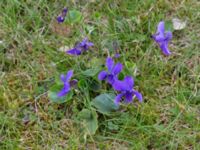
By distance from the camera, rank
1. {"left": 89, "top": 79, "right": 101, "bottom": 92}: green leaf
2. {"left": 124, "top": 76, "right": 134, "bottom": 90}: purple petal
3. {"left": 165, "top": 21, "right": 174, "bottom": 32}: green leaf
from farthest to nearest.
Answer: {"left": 165, "top": 21, "right": 174, "bottom": 32}: green leaf, {"left": 89, "top": 79, "right": 101, "bottom": 92}: green leaf, {"left": 124, "top": 76, "right": 134, "bottom": 90}: purple petal

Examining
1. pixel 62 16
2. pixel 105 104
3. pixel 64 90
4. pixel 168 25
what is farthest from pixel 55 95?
pixel 168 25

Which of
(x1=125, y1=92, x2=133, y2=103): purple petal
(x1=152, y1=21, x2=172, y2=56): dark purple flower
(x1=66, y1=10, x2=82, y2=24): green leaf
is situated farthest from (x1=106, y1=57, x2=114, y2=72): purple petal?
(x1=66, y1=10, x2=82, y2=24): green leaf

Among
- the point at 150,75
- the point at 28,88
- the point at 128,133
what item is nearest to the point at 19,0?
the point at 28,88

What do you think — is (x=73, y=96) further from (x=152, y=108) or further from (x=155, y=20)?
(x=155, y=20)

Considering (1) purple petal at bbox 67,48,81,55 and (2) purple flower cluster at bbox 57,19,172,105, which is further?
(1) purple petal at bbox 67,48,81,55

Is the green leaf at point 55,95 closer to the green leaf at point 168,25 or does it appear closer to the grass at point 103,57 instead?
the grass at point 103,57

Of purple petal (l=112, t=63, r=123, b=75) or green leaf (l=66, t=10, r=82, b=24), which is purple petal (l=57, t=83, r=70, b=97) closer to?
purple petal (l=112, t=63, r=123, b=75)

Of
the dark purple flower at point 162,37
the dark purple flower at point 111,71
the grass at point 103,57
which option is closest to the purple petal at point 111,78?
the dark purple flower at point 111,71

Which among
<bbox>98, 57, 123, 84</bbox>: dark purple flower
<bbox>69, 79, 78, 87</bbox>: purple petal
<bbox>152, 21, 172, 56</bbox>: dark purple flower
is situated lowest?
<bbox>69, 79, 78, 87</bbox>: purple petal

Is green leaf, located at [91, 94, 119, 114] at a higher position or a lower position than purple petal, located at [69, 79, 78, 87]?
lower
